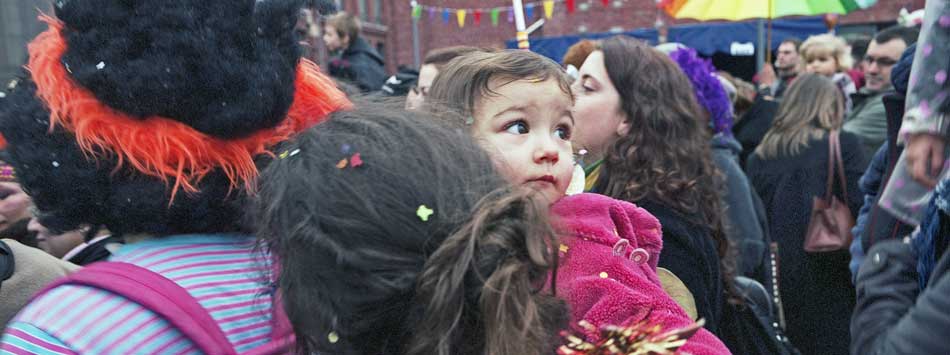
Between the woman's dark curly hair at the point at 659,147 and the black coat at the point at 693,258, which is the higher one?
the woman's dark curly hair at the point at 659,147

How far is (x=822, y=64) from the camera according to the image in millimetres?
6824

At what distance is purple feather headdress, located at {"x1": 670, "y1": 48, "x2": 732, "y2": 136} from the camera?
3.32 metres

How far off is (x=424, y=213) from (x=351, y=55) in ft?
18.5

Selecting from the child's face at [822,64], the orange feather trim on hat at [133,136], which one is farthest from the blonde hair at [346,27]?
the orange feather trim on hat at [133,136]

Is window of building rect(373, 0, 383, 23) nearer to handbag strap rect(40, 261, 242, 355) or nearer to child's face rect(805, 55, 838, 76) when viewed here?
child's face rect(805, 55, 838, 76)

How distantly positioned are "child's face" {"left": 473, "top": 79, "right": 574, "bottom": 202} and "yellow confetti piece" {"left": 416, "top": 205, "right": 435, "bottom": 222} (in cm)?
53

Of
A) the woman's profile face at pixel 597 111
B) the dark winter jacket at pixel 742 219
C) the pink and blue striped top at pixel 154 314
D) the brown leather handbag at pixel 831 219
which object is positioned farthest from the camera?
the brown leather handbag at pixel 831 219

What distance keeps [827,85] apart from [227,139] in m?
4.35

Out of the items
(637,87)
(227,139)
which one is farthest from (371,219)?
(637,87)

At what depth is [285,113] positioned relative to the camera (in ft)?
4.60

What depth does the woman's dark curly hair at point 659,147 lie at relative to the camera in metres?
2.42

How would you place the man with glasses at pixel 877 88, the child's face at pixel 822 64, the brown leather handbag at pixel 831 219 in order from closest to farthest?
the brown leather handbag at pixel 831 219
the man with glasses at pixel 877 88
the child's face at pixel 822 64

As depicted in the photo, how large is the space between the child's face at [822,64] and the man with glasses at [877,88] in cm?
122

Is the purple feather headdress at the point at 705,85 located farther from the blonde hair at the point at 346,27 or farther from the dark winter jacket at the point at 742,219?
the blonde hair at the point at 346,27
